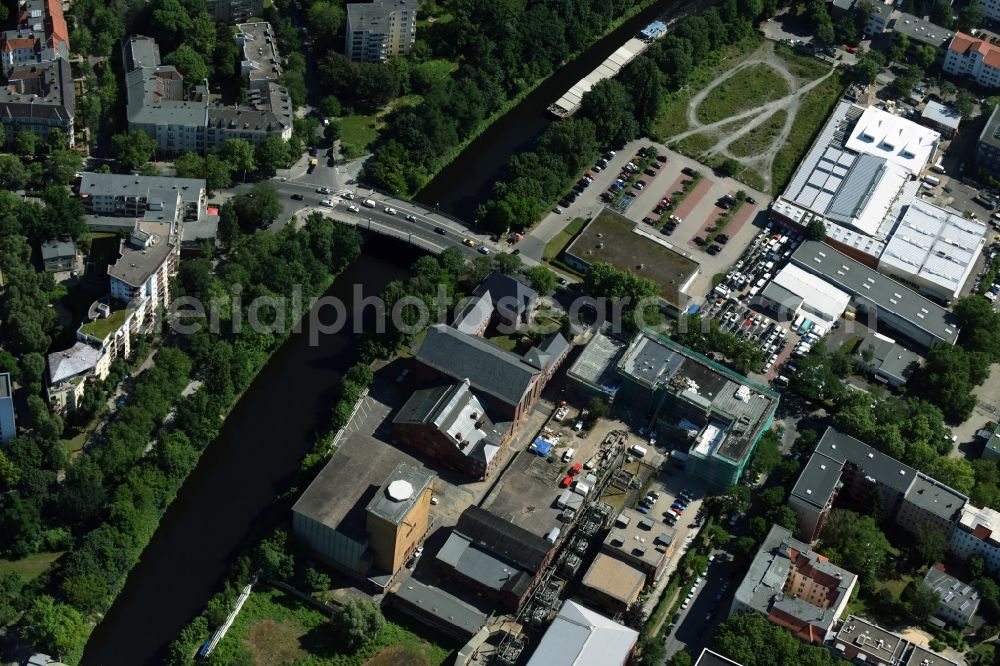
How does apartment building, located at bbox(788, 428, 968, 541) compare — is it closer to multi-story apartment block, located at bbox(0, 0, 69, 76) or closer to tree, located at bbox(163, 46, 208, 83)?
tree, located at bbox(163, 46, 208, 83)

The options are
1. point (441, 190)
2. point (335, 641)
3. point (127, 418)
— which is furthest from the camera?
point (441, 190)

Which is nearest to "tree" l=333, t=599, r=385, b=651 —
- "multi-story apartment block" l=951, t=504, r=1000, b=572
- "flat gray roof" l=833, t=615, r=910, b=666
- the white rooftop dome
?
the white rooftop dome

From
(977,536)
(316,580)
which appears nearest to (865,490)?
(977,536)

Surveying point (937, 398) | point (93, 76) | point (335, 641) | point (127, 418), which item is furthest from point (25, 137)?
point (937, 398)

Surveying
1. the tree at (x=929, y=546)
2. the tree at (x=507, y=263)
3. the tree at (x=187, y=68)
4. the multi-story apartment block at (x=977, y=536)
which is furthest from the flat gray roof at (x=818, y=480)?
the tree at (x=187, y=68)

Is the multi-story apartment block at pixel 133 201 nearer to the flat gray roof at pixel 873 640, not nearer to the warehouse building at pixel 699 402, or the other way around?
the warehouse building at pixel 699 402

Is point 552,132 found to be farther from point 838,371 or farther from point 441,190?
point 838,371
